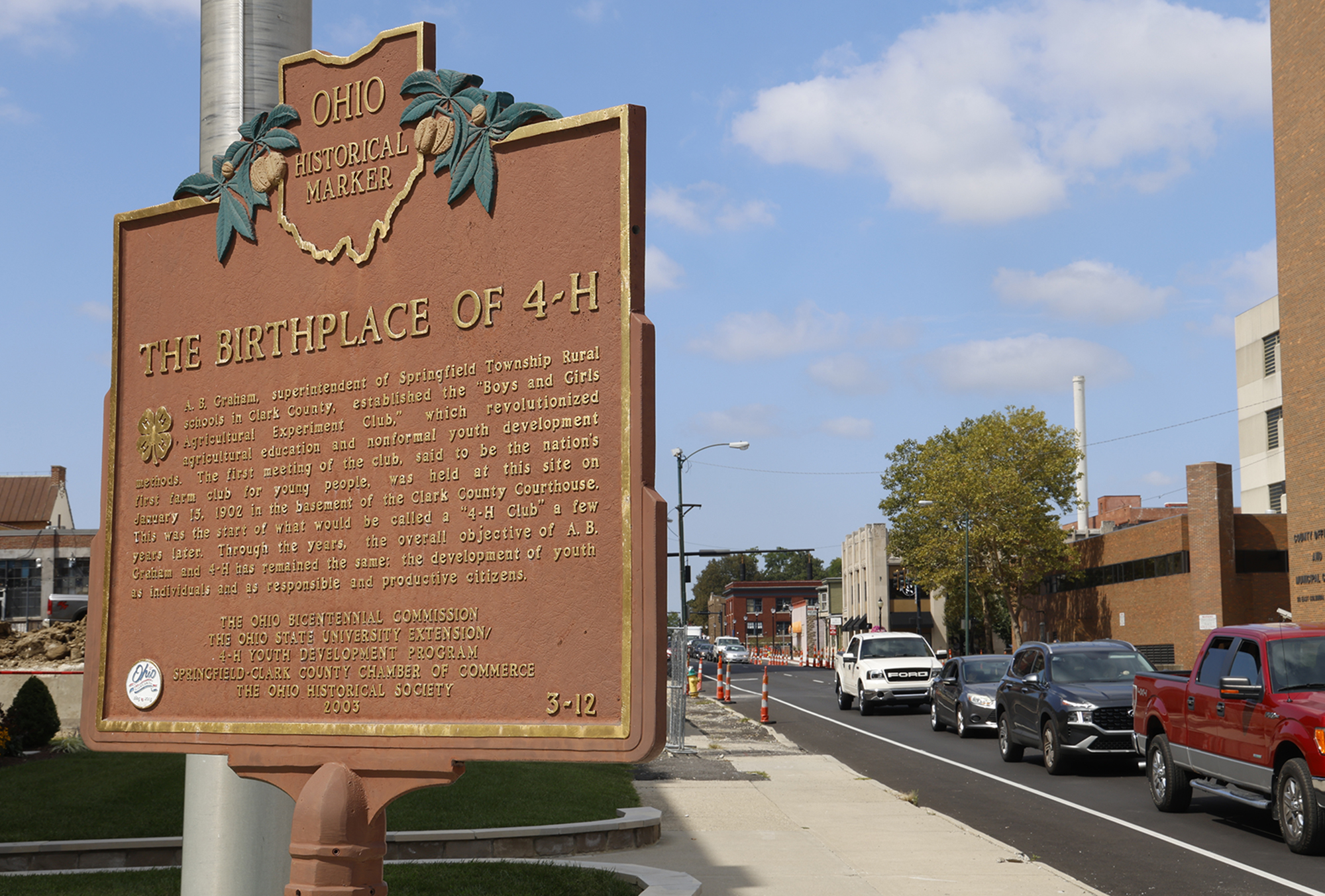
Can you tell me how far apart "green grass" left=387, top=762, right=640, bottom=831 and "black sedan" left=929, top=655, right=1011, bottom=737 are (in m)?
9.65

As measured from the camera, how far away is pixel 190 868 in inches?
244

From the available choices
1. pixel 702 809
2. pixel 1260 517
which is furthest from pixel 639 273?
pixel 1260 517

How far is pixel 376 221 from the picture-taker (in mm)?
5102

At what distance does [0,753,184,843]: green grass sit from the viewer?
11.0m

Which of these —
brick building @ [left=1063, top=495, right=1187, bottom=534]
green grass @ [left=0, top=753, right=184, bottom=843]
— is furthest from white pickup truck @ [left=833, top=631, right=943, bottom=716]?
brick building @ [left=1063, top=495, right=1187, bottom=534]

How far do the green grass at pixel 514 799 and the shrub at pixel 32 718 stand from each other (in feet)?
23.2

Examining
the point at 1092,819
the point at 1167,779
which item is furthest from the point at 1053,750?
the point at 1092,819

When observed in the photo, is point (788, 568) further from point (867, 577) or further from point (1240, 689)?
point (1240, 689)

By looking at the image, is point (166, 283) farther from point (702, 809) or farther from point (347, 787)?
point (702, 809)

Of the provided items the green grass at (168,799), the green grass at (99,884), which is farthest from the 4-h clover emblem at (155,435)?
the green grass at (168,799)

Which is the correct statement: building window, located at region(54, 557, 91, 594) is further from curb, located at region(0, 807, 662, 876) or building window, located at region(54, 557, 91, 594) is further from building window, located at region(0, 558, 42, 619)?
curb, located at region(0, 807, 662, 876)

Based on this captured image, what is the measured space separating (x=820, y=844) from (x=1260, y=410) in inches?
2377

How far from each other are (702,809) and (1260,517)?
4328 cm

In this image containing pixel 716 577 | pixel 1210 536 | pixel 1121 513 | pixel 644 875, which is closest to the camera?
pixel 644 875
